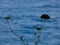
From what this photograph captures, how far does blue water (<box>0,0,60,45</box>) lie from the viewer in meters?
3.51

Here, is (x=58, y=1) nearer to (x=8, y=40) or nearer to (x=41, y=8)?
(x=41, y=8)

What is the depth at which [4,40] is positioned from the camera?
11.5 feet

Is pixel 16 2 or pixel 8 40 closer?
pixel 8 40

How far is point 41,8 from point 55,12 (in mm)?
481

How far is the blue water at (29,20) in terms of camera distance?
3.51 metres

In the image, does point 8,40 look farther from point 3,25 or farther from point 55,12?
point 55,12

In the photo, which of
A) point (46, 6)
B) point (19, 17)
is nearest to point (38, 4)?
point (46, 6)

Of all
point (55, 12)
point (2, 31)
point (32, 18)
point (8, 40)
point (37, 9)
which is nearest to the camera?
point (8, 40)

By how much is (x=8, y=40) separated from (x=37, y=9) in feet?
7.39

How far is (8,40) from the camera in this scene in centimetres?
349

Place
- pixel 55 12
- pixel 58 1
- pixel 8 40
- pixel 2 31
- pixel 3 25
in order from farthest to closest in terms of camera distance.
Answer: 1. pixel 58 1
2. pixel 55 12
3. pixel 3 25
4. pixel 2 31
5. pixel 8 40

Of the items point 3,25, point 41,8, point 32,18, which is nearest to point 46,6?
point 41,8

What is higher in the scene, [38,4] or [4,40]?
[38,4]

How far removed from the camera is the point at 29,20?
15.2 ft
